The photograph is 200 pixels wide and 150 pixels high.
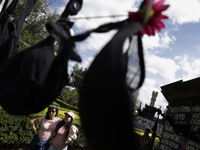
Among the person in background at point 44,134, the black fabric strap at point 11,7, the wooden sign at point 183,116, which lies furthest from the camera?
the wooden sign at point 183,116

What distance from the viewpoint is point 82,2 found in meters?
1.11

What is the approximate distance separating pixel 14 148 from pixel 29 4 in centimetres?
585

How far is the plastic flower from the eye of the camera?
807 millimetres

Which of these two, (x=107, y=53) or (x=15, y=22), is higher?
(x=15, y=22)

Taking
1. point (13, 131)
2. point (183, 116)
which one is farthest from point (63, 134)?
point (183, 116)

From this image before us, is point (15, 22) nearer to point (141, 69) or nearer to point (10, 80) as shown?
point (10, 80)

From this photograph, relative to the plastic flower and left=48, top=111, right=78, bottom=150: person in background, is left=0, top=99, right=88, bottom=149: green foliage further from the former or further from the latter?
the plastic flower

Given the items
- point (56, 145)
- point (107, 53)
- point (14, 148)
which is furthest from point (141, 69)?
point (14, 148)

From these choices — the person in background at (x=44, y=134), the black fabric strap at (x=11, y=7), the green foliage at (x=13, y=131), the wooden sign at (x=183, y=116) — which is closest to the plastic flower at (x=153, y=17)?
the black fabric strap at (x=11, y=7)

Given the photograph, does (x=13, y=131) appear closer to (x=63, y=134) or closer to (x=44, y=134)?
(x=44, y=134)

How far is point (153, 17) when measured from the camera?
0.82 meters

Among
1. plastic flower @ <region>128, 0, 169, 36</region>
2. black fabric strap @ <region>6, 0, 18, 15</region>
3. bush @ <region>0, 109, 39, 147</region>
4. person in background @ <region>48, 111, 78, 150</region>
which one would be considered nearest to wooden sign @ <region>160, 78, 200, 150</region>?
person in background @ <region>48, 111, 78, 150</region>

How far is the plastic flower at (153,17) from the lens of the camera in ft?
2.65

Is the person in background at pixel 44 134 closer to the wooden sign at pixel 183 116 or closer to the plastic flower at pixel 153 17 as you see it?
the wooden sign at pixel 183 116
